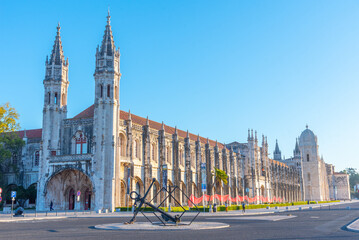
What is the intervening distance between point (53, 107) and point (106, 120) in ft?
29.5

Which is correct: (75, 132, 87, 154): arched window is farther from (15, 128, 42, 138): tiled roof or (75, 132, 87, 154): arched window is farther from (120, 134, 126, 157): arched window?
(15, 128, 42, 138): tiled roof

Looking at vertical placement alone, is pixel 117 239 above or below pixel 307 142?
below

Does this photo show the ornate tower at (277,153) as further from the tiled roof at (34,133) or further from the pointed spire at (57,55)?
the pointed spire at (57,55)

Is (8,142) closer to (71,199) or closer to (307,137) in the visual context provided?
(71,199)

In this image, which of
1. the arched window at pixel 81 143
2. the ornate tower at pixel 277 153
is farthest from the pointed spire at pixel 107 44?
the ornate tower at pixel 277 153

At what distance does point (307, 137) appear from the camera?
13800 centimetres

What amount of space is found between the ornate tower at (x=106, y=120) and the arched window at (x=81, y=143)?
315 cm

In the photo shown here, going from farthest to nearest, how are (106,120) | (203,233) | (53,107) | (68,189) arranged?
(53,107)
(68,189)
(106,120)
(203,233)

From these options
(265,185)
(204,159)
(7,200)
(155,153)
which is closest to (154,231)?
(155,153)

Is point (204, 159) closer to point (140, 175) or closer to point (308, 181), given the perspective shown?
point (140, 175)

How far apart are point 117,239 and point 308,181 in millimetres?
129113

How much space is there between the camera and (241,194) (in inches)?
3194

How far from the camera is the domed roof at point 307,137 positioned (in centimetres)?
13725

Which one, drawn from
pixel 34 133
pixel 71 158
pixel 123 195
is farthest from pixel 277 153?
pixel 71 158
